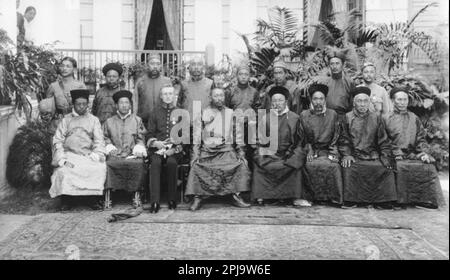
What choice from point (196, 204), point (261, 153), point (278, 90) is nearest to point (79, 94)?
point (196, 204)

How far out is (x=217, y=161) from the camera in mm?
6250

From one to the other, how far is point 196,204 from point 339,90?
8.15 ft

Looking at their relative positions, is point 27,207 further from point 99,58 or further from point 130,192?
point 99,58

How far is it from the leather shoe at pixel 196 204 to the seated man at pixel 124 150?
0.64 meters

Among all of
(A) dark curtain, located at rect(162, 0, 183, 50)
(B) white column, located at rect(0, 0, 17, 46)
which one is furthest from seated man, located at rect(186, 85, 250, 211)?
(A) dark curtain, located at rect(162, 0, 183, 50)

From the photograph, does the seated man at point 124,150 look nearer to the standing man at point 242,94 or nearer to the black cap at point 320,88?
the standing man at point 242,94

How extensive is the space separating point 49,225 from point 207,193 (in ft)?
5.92

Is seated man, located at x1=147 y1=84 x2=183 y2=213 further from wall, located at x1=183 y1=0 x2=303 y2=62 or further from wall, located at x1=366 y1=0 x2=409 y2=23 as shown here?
wall, located at x1=366 y1=0 x2=409 y2=23

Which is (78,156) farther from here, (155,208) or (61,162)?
(155,208)

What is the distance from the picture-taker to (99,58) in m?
9.68

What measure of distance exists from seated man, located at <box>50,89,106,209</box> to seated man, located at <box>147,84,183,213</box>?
0.60m

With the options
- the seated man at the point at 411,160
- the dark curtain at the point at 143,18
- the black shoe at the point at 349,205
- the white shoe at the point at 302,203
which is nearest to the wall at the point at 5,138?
the white shoe at the point at 302,203

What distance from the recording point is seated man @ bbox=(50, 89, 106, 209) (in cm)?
589

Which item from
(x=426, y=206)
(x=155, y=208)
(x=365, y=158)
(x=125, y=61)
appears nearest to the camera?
(x=155, y=208)
